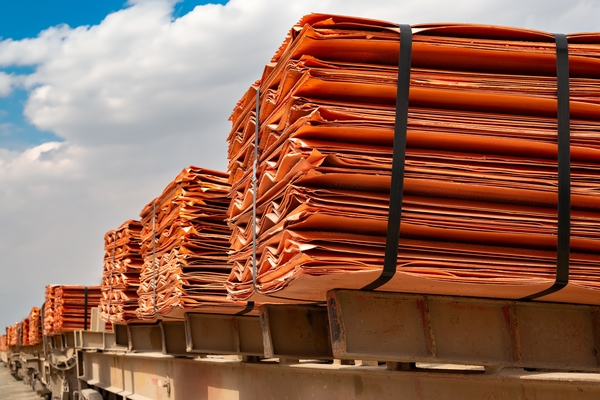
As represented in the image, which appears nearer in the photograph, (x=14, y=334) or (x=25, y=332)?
(x=25, y=332)

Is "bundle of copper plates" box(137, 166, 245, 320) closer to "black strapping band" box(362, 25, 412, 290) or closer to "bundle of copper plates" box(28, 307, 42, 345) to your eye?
"black strapping band" box(362, 25, 412, 290)

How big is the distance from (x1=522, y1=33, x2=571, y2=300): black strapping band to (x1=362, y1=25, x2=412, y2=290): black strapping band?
0.62 m

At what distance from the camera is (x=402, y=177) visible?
2781 mm

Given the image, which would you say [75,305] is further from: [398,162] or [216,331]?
[398,162]

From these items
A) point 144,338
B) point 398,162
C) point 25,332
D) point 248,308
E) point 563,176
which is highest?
point 398,162

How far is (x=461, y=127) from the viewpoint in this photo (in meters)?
2.88

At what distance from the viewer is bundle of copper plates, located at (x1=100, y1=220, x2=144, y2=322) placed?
9.33 metres

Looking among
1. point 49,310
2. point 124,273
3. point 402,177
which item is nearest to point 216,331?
point 124,273

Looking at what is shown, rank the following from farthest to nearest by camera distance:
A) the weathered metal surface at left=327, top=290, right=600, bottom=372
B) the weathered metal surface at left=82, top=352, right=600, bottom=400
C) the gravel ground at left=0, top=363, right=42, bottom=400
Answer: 1. the gravel ground at left=0, top=363, right=42, bottom=400
2. the weathered metal surface at left=327, top=290, right=600, bottom=372
3. the weathered metal surface at left=82, top=352, right=600, bottom=400

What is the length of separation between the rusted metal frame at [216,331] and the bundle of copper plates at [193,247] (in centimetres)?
19

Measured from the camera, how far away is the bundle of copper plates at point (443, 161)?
2.80 meters

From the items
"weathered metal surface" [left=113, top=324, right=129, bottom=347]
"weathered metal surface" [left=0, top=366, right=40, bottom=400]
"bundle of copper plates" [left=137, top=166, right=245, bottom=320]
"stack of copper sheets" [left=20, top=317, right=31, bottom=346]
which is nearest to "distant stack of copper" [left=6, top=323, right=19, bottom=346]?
A: "stack of copper sheets" [left=20, top=317, right=31, bottom=346]

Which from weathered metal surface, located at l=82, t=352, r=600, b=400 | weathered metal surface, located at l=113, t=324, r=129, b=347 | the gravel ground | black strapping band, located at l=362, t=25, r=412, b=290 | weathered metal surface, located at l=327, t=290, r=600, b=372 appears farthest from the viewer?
the gravel ground

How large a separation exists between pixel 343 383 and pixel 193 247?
2780mm
